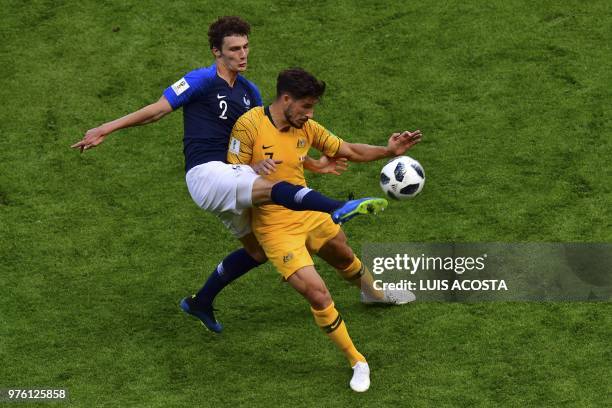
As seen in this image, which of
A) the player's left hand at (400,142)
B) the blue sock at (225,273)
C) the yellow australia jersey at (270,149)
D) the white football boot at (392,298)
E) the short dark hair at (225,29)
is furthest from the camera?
the white football boot at (392,298)

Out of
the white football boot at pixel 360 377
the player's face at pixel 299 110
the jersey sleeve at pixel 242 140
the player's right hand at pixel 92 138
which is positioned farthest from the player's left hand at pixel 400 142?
the player's right hand at pixel 92 138

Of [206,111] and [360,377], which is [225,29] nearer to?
[206,111]

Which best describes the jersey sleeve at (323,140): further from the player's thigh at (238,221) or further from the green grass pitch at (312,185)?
the green grass pitch at (312,185)

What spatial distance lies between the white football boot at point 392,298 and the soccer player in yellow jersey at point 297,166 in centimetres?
80

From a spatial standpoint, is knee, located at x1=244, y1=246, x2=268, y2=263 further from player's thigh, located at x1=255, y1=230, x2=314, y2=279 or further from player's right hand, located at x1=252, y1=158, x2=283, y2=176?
player's right hand, located at x1=252, y1=158, x2=283, y2=176

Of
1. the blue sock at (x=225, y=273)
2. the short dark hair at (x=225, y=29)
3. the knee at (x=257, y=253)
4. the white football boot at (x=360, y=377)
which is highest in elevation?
the short dark hair at (x=225, y=29)

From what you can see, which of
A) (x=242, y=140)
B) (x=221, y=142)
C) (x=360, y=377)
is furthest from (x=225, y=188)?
(x=360, y=377)

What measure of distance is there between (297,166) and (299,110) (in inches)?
21.2

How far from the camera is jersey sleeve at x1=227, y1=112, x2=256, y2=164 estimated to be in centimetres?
898

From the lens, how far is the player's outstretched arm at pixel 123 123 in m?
8.85

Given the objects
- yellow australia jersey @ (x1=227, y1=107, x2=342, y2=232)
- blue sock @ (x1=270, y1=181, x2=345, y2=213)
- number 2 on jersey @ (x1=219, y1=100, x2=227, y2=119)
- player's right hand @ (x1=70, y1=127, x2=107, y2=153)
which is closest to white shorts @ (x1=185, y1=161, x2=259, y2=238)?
yellow australia jersey @ (x1=227, y1=107, x2=342, y2=232)

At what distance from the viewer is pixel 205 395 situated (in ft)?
29.0

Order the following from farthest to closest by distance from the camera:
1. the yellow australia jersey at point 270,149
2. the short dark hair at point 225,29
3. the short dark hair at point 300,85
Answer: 1. the short dark hair at point 225,29
2. the yellow australia jersey at point 270,149
3. the short dark hair at point 300,85

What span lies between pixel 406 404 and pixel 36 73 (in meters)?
6.86
